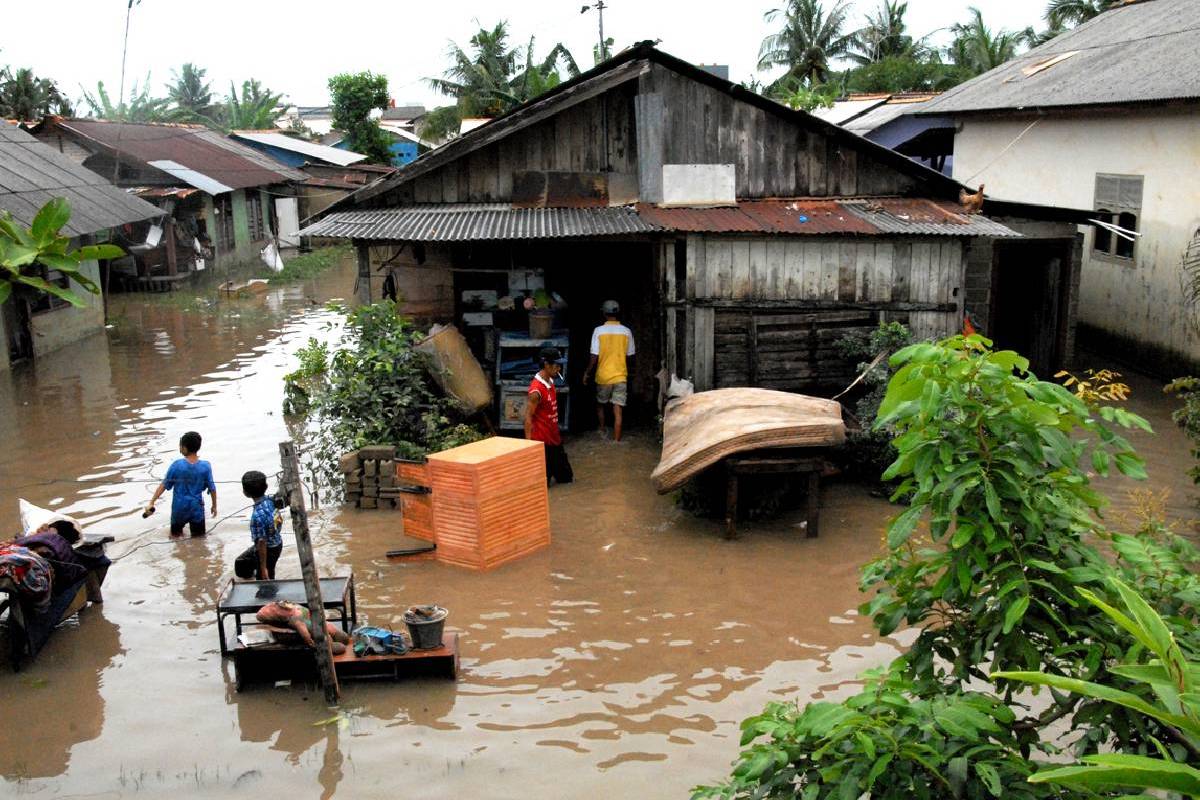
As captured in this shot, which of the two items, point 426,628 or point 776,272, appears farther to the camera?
point 776,272

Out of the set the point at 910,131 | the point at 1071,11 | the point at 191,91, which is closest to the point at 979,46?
the point at 1071,11

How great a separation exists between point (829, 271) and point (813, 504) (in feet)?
11.0

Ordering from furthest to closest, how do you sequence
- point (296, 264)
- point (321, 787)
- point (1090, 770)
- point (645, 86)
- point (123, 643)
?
1. point (296, 264)
2. point (645, 86)
3. point (123, 643)
4. point (321, 787)
5. point (1090, 770)

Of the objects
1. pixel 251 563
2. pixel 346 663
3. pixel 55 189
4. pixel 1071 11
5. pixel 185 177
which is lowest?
pixel 346 663

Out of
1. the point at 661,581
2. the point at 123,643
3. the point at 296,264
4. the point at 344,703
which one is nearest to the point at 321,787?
the point at 344,703

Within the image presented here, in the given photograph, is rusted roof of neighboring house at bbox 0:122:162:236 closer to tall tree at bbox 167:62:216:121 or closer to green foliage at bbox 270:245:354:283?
green foliage at bbox 270:245:354:283

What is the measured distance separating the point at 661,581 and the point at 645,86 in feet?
20.1

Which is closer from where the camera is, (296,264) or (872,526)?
(872,526)

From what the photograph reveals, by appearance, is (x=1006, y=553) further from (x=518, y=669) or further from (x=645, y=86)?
(x=645, y=86)

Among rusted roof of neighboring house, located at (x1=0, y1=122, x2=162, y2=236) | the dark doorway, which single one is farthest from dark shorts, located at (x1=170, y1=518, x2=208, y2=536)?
the dark doorway

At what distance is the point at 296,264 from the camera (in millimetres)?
31875

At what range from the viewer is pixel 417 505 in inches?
378

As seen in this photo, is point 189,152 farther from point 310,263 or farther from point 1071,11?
point 1071,11

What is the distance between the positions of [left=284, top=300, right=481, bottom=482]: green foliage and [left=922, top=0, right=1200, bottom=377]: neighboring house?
30.5 feet
